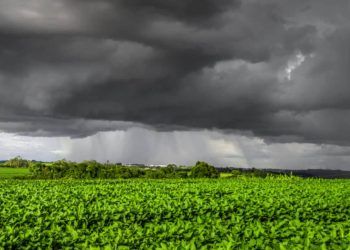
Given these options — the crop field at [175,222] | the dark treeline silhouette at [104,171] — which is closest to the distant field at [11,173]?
the dark treeline silhouette at [104,171]

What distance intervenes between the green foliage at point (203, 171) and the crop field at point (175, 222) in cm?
3752

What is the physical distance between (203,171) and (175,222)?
49594 millimetres

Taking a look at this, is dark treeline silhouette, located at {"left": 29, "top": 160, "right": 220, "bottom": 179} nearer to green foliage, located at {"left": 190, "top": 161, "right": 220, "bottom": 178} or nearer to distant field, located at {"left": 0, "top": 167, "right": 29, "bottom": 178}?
green foliage, located at {"left": 190, "top": 161, "right": 220, "bottom": 178}

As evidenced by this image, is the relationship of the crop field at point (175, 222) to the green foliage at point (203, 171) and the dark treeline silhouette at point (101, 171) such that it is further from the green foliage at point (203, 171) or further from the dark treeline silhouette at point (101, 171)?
the green foliage at point (203, 171)

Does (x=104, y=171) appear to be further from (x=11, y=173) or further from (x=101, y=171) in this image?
(x=11, y=173)

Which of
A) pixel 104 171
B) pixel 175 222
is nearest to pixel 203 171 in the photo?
pixel 104 171

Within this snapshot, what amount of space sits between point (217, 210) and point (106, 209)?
4935mm

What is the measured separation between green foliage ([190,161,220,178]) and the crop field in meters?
37.5

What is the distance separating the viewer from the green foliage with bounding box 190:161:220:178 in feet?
212

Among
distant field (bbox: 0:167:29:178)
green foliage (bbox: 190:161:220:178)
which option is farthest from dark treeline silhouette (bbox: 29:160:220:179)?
distant field (bbox: 0:167:29:178)

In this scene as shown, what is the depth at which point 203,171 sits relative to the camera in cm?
6525

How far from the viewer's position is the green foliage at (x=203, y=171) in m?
64.5

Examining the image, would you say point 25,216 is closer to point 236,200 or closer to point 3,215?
point 3,215

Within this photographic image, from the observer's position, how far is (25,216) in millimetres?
16812
